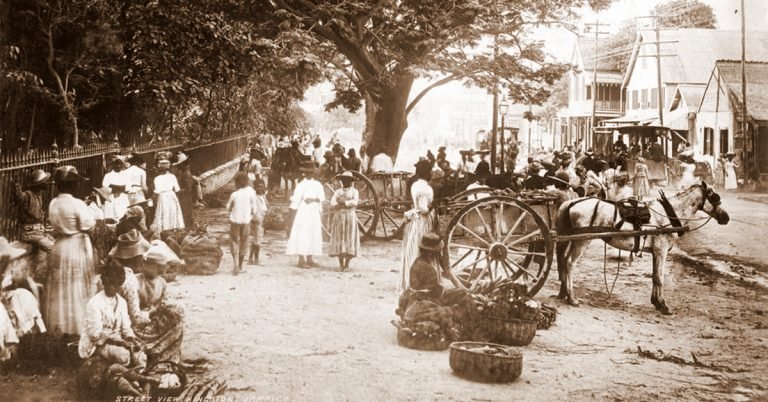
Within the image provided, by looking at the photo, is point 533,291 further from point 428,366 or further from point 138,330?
point 138,330

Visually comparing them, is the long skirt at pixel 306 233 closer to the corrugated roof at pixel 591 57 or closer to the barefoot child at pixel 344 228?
the barefoot child at pixel 344 228

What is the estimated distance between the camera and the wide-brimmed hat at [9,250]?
6.80 metres

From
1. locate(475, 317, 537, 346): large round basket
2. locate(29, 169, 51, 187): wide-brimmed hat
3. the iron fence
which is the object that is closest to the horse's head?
locate(475, 317, 537, 346): large round basket

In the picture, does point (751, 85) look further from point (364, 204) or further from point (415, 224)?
point (415, 224)

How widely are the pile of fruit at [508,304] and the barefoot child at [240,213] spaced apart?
4700 millimetres

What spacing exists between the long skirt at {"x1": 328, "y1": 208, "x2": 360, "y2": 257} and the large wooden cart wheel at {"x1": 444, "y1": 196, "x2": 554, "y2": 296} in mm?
2019

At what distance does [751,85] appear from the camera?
28.4 metres

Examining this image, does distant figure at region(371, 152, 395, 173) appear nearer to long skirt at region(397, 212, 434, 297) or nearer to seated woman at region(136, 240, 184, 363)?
long skirt at region(397, 212, 434, 297)

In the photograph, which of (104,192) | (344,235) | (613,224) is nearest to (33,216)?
(104,192)

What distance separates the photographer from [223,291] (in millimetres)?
10266

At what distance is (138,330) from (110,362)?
1.98 ft

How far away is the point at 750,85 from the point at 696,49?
8.74 metres

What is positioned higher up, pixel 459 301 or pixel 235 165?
pixel 235 165

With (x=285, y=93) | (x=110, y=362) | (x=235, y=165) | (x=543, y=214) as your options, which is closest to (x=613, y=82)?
(x=235, y=165)
